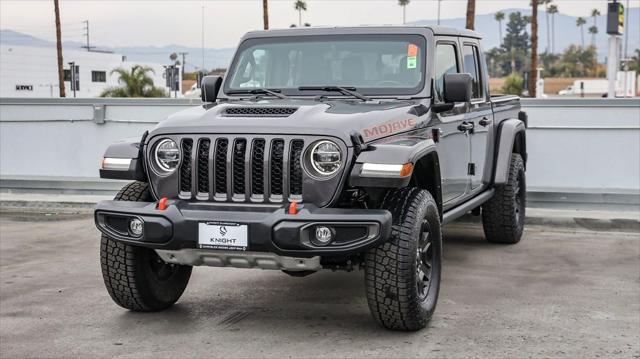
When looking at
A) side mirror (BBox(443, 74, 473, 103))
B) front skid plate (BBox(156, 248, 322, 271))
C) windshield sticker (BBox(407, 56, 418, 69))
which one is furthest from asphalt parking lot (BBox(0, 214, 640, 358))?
windshield sticker (BBox(407, 56, 418, 69))

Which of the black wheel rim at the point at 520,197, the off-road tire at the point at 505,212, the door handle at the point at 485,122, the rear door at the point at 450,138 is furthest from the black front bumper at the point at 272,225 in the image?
the black wheel rim at the point at 520,197

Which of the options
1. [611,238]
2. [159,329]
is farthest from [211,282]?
[611,238]

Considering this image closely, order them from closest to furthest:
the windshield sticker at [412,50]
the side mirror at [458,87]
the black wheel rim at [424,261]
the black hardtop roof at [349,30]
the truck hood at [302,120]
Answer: the truck hood at [302,120] < the black wheel rim at [424,261] < the side mirror at [458,87] < the windshield sticker at [412,50] < the black hardtop roof at [349,30]

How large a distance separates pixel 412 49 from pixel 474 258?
8.15 feet

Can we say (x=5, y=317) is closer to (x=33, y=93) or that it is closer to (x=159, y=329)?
(x=159, y=329)

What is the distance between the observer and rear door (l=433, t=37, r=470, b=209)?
21.8 ft

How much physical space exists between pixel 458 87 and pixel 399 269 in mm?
1680

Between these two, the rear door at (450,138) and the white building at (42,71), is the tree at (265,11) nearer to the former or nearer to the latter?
the white building at (42,71)

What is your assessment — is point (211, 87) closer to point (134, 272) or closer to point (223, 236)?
point (134, 272)

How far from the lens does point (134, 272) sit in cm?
588

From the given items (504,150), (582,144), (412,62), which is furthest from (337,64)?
(582,144)

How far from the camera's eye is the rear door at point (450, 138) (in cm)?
664

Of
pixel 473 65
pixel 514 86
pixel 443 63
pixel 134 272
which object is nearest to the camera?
pixel 134 272

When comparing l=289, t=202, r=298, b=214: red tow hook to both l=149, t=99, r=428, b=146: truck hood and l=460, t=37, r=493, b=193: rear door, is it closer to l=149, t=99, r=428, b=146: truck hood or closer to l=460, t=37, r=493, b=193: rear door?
l=149, t=99, r=428, b=146: truck hood
